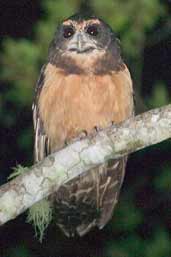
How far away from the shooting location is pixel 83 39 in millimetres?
8023

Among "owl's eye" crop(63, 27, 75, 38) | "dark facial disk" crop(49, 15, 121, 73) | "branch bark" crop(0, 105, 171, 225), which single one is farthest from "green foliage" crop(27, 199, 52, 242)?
"owl's eye" crop(63, 27, 75, 38)

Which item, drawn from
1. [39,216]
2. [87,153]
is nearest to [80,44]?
[39,216]

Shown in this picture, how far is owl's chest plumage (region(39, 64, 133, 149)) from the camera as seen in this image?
25.9 feet

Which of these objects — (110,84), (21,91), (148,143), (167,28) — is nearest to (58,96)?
(110,84)

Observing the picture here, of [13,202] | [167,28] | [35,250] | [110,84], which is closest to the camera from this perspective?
[13,202]

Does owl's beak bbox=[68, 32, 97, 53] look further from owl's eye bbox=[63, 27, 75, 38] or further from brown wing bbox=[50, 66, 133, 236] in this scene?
brown wing bbox=[50, 66, 133, 236]

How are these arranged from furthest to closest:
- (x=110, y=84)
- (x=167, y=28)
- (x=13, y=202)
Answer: (x=167, y=28) < (x=110, y=84) < (x=13, y=202)

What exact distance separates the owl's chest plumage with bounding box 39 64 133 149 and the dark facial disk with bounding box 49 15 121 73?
0.15 meters

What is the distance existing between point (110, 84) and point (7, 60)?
257cm

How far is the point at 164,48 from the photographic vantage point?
12.2m

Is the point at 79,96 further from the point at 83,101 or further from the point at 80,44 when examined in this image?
the point at 80,44

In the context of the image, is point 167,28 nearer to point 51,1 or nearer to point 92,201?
point 51,1

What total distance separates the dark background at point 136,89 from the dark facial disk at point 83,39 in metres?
1.93

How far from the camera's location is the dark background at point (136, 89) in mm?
10266
